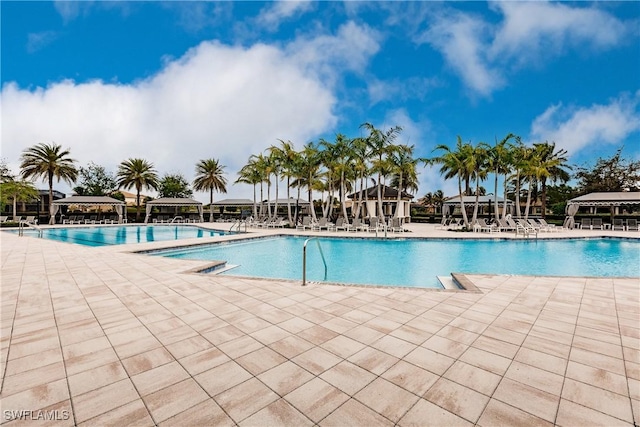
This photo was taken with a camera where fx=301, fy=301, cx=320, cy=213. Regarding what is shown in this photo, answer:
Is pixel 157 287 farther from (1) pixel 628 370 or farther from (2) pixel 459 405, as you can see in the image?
(1) pixel 628 370

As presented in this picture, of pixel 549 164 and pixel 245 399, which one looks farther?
pixel 549 164

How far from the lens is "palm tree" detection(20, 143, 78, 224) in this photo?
24.4 m

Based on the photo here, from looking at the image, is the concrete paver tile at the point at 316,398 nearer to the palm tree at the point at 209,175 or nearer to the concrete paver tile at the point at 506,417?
the concrete paver tile at the point at 506,417

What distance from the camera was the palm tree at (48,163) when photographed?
24.4 m

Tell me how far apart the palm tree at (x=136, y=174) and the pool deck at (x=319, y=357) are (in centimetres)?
2822

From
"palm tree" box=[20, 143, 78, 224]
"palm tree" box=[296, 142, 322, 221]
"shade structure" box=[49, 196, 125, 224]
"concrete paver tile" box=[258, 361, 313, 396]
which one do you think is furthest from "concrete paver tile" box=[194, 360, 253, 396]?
"palm tree" box=[20, 143, 78, 224]

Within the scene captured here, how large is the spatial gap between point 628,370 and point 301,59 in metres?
15.6

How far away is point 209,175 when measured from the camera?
1256 inches

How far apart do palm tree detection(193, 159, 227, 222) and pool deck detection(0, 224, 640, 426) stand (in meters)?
28.3

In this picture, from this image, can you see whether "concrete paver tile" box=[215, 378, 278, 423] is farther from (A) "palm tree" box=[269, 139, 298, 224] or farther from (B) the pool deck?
(A) "palm tree" box=[269, 139, 298, 224]

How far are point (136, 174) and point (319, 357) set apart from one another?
107ft

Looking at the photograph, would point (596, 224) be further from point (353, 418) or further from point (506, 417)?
point (353, 418)

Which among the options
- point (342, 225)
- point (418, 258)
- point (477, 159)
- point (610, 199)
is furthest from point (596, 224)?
point (418, 258)

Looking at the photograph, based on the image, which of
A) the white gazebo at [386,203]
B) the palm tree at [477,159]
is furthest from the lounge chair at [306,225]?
the palm tree at [477,159]
